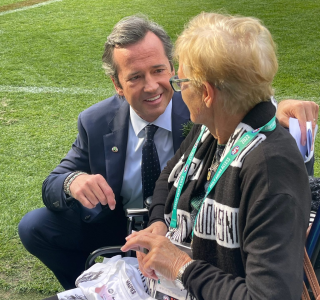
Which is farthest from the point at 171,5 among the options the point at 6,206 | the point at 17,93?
the point at 6,206

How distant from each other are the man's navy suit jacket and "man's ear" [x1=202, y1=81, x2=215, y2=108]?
0.95 meters

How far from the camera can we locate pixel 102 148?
2715 mm

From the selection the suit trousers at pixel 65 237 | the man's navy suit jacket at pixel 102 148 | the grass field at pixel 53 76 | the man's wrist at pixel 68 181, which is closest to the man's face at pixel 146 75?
the man's navy suit jacket at pixel 102 148

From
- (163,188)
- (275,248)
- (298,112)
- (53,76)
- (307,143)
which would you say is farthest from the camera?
(53,76)

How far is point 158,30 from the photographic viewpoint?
8.87 ft

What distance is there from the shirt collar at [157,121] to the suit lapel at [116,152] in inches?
1.8

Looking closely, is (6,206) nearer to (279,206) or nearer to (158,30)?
(158,30)

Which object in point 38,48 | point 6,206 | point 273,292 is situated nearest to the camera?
point 273,292

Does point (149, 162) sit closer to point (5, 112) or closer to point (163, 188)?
point (163, 188)

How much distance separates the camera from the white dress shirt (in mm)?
2695

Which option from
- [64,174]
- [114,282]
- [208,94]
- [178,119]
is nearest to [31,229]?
[64,174]

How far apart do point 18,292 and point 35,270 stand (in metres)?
0.24

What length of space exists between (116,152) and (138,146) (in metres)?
0.14

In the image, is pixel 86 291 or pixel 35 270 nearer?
pixel 86 291
